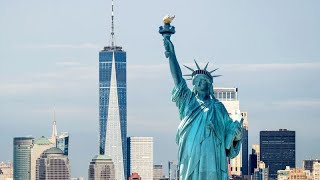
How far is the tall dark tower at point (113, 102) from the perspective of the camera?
155875 mm

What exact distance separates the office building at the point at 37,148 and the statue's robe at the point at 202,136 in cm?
10260

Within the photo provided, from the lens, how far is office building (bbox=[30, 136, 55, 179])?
Result: 137 metres

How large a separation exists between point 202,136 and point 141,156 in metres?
118

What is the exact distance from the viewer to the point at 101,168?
136625mm

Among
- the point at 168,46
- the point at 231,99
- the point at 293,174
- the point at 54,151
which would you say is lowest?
the point at 293,174

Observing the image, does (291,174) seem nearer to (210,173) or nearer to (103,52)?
(103,52)

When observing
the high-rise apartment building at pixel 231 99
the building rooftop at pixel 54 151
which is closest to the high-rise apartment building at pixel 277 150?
the high-rise apartment building at pixel 231 99

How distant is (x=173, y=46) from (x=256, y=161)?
4114 inches

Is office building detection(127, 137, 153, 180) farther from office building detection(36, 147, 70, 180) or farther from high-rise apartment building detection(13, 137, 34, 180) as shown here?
high-rise apartment building detection(13, 137, 34, 180)

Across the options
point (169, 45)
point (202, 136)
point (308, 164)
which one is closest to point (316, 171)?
point (308, 164)

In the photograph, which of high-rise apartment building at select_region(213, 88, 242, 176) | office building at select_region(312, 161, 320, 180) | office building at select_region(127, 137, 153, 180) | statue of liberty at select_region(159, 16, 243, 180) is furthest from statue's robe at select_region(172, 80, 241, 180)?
office building at select_region(127, 137, 153, 180)

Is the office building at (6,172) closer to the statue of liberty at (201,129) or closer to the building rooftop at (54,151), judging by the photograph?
the building rooftop at (54,151)

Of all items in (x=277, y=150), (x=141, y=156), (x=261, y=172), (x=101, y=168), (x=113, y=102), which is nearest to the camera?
(x=261, y=172)

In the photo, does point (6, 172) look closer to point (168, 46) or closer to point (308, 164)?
point (308, 164)
